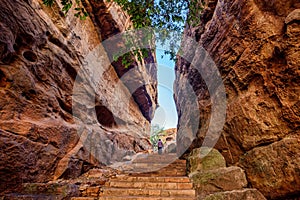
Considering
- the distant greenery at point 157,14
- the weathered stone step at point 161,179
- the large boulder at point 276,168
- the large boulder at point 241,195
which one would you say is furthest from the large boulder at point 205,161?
the distant greenery at point 157,14

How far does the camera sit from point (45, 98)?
5297 mm

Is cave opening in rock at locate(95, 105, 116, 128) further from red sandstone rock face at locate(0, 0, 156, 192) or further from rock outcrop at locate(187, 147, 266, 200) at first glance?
rock outcrop at locate(187, 147, 266, 200)

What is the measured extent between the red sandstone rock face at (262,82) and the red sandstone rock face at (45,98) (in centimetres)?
463

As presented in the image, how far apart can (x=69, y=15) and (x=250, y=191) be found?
880 centimetres

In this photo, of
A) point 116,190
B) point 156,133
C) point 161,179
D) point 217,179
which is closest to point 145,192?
point 116,190

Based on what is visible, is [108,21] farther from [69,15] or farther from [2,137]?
[2,137]

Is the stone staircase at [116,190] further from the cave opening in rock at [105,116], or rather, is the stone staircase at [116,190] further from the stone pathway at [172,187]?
the cave opening in rock at [105,116]

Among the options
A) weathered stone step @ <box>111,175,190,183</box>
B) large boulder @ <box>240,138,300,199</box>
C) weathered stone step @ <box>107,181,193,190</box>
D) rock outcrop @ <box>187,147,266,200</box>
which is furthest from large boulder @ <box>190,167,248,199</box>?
weathered stone step @ <box>111,175,190,183</box>

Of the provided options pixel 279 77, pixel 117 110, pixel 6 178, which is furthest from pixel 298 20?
pixel 117 110

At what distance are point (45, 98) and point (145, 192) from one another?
3948mm

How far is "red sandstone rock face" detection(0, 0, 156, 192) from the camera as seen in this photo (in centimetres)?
403

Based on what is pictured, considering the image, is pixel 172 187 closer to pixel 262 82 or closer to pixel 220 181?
pixel 220 181

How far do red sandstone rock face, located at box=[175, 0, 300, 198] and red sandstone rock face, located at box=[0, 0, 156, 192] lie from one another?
4634 mm

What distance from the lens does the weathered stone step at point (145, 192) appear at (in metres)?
3.94
